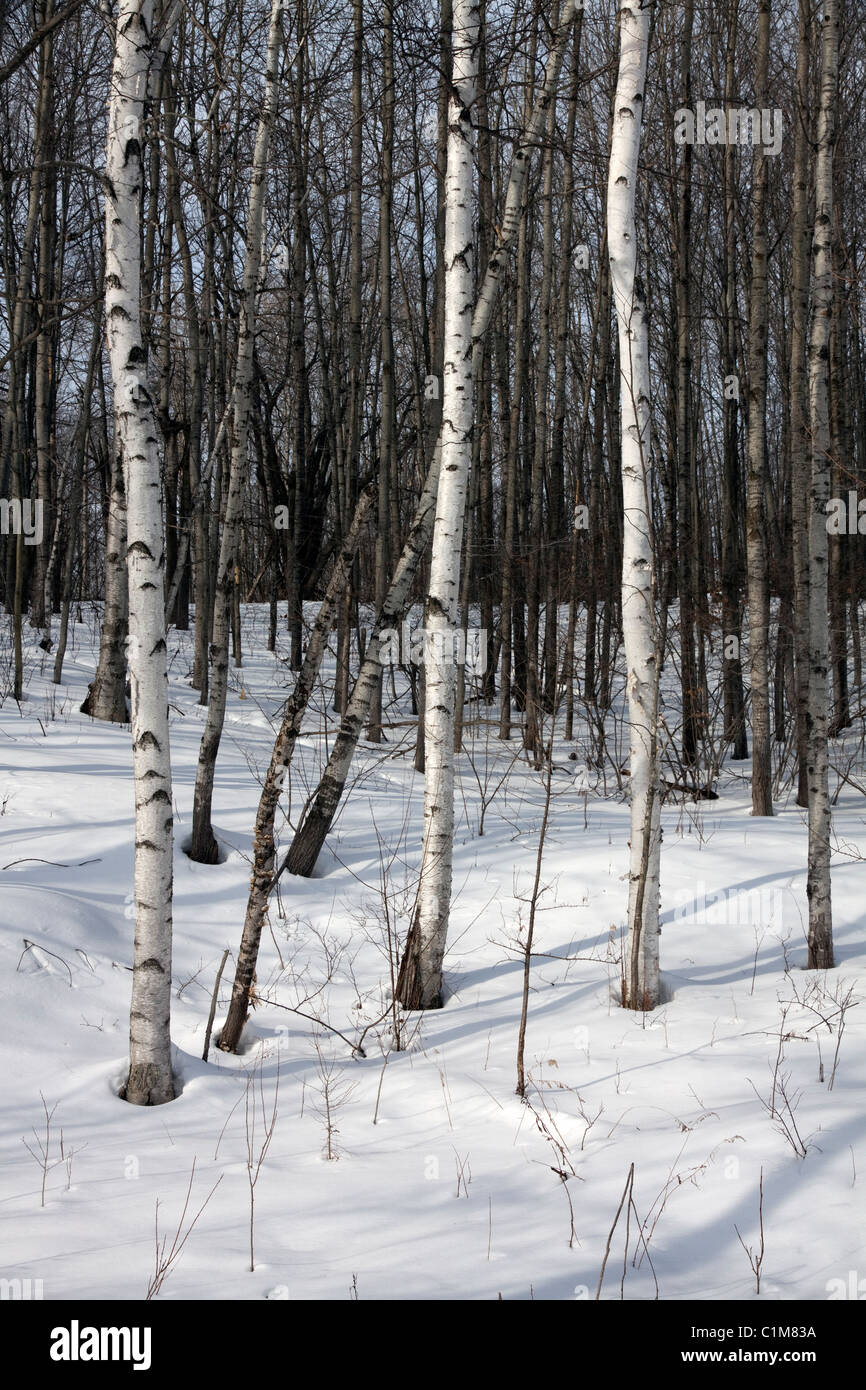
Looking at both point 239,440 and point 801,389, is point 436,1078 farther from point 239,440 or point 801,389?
point 801,389

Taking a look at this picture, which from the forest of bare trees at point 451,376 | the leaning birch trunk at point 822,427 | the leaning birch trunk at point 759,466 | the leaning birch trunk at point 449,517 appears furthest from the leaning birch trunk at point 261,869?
the leaning birch trunk at point 759,466

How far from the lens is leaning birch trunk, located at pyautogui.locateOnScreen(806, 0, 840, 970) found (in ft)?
19.4

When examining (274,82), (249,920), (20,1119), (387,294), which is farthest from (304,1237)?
(387,294)

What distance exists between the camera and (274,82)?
6.98 metres

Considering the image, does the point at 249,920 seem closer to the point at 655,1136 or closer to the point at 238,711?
the point at 655,1136

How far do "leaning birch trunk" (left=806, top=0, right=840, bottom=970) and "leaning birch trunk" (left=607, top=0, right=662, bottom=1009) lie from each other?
45.7 inches

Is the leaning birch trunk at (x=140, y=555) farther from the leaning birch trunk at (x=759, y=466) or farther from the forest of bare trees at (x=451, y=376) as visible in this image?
the leaning birch trunk at (x=759, y=466)

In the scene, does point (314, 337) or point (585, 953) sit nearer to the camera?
point (585, 953)

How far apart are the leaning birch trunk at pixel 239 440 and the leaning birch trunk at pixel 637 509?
259 centimetres

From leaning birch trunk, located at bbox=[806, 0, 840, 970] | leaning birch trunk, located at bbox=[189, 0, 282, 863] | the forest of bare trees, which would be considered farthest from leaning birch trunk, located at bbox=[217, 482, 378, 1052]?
leaning birch trunk, located at bbox=[806, 0, 840, 970]

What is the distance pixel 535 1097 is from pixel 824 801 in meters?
2.67

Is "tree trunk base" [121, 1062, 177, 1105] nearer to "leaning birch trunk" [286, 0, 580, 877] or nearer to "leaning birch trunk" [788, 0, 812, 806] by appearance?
"leaning birch trunk" [286, 0, 580, 877]

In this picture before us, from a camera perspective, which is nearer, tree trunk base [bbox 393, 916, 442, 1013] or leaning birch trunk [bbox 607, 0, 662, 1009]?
leaning birch trunk [bbox 607, 0, 662, 1009]

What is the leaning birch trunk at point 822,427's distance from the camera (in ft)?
19.4
